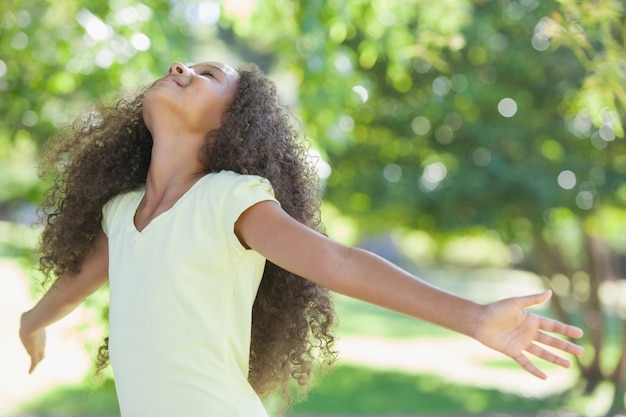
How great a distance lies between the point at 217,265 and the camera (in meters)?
2.09

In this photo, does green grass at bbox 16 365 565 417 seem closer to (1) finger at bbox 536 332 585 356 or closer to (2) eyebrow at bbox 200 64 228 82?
(2) eyebrow at bbox 200 64 228 82

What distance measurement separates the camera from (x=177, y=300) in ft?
6.85

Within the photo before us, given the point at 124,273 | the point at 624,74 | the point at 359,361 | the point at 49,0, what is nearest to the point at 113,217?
the point at 124,273

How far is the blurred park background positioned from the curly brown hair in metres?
0.30

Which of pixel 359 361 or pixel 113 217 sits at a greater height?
pixel 113 217

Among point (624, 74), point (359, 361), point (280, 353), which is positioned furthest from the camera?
point (359, 361)

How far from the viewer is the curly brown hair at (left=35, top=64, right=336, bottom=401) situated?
2.32 m

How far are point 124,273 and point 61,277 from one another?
1.66 feet

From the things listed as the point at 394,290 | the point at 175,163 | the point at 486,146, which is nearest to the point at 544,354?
the point at 394,290

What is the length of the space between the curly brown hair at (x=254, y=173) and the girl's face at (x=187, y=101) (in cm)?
3

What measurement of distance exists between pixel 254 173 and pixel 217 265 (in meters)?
0.29

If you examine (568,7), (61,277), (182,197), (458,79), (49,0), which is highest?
(568,7)

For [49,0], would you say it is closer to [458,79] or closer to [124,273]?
[124,273]

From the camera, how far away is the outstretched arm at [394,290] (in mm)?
1687
